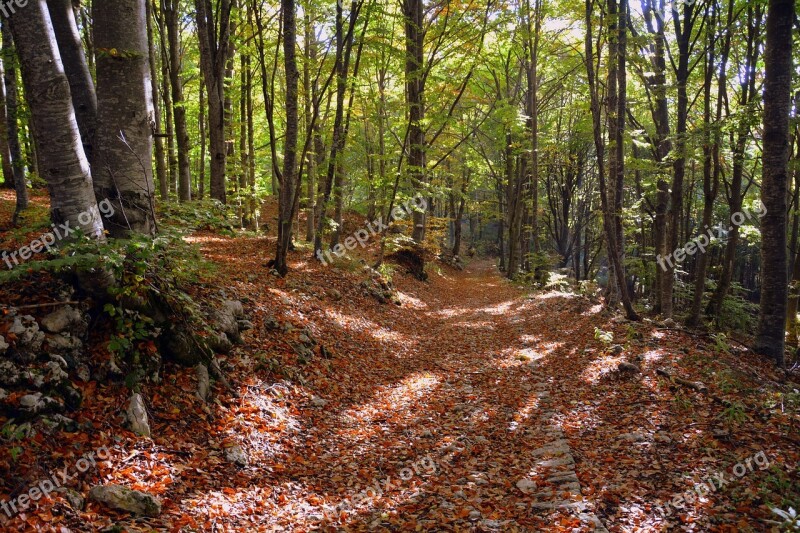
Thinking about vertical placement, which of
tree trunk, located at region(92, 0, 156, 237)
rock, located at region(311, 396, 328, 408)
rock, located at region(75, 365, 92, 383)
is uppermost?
tree trunk, located at region(92, 0, 156, 237)

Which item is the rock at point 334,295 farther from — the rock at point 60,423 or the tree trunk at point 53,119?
the rock at point 60,423

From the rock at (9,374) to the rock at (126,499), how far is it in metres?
1.08

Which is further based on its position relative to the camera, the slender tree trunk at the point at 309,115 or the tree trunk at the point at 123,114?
the slender tree trunk at the point at 309,115

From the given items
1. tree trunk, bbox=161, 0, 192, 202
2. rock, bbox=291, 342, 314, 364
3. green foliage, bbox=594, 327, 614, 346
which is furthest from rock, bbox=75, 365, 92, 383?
tree trunk, bbox=161, 0, 192, 202

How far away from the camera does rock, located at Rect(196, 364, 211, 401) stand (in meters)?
4.76

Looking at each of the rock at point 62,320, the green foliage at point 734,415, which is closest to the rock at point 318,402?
the rock at point 62,320

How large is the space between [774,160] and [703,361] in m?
3.68

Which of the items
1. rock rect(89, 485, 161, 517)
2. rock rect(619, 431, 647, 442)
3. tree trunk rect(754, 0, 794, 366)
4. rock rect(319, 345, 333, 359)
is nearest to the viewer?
rock rect(89, 485, 161, 517)

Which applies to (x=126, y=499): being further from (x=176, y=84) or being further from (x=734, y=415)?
(x=176, y=84)

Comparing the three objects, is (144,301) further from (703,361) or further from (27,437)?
(703,361)

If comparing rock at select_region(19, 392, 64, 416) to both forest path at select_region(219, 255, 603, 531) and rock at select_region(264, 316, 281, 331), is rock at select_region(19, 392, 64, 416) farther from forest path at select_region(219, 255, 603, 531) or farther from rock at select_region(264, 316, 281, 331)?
rock at select_region(264, 316, 281, 331)

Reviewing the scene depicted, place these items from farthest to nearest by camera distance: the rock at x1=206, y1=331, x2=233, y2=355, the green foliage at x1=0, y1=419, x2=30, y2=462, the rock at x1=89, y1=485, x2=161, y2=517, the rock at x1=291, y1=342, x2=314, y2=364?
the rock at x1=291, y1=342, x2=314, y2=364
the rock at x1=206, y1=331, x2=233, y2=355
the rock at x1=89, y1=485, x2=161, y2=517
the green foliage at x1=0, y1=419, x2=30, y2=462

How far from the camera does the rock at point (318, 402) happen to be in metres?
5.91

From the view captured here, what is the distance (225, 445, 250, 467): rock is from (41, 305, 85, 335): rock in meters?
1.82
